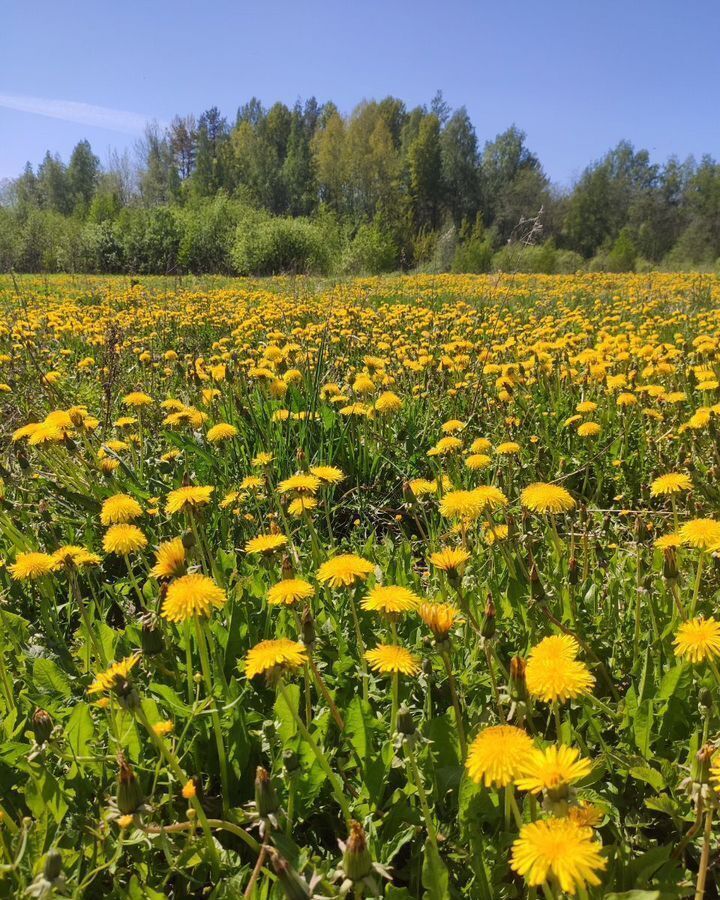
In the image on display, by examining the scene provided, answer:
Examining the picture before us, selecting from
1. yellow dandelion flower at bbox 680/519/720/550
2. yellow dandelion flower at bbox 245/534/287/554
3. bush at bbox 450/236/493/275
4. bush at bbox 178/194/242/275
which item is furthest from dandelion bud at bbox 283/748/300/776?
bush at bbox 450/236/493/275

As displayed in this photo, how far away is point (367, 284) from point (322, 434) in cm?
941

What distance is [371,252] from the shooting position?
2031cm

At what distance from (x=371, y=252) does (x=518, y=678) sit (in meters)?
20.6

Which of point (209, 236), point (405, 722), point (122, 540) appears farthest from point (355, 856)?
point (209, 236)

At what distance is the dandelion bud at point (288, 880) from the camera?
77 centimetres

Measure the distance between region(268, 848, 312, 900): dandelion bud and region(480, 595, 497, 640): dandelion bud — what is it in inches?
22.8

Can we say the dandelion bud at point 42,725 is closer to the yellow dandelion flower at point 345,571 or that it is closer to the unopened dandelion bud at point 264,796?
the unopened dandelion bud at point 264,796

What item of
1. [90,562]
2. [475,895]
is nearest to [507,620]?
[475,895]

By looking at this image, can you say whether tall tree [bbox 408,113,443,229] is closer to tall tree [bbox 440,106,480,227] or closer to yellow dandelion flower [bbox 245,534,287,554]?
tall tree [bbox 440,106,480,227]

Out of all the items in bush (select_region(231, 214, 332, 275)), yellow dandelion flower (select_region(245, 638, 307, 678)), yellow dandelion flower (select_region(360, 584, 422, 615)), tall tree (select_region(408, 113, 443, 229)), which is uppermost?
tall tree (select_region(408, 113, 443, 229))

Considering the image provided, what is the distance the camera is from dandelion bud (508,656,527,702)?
98 centimetres

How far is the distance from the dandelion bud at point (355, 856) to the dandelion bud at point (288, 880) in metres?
0.06

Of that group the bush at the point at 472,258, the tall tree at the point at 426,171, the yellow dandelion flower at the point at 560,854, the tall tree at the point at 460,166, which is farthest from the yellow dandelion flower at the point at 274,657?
the tall tree at the point at 460,166

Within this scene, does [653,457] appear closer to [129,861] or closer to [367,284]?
[129,861]
